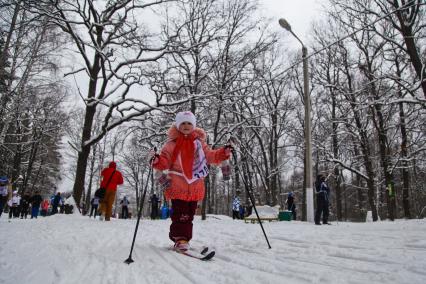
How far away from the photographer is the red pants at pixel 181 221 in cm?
426

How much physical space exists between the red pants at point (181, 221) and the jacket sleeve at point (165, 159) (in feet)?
1.56

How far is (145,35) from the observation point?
15.7 meters

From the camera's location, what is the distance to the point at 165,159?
14.0 feet

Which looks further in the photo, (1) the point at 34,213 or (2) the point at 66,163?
(2) the point at 66,163

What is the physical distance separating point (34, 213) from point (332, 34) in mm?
23246

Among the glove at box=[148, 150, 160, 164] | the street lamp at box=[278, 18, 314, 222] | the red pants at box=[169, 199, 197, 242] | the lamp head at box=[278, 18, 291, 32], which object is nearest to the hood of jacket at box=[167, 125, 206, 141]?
the glove at box=[148, 150, 160, 164]

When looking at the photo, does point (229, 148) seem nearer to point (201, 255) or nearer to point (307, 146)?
point (201, 255)

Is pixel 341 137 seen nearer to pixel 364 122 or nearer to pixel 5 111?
pixel 364 122

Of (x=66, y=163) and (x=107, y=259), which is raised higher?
(x=66, y=163)

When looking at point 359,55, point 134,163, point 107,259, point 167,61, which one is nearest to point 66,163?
point 134,163

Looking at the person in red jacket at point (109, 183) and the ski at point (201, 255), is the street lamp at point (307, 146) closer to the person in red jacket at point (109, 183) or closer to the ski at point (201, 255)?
the person in red jacket at point (109, 183)

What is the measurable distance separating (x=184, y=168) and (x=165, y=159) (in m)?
0.28

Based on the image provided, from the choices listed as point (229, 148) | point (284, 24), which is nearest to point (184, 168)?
point (229, 148)

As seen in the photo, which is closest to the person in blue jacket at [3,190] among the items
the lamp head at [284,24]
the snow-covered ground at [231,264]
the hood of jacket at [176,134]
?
the snow-covered ground at [231,264]
